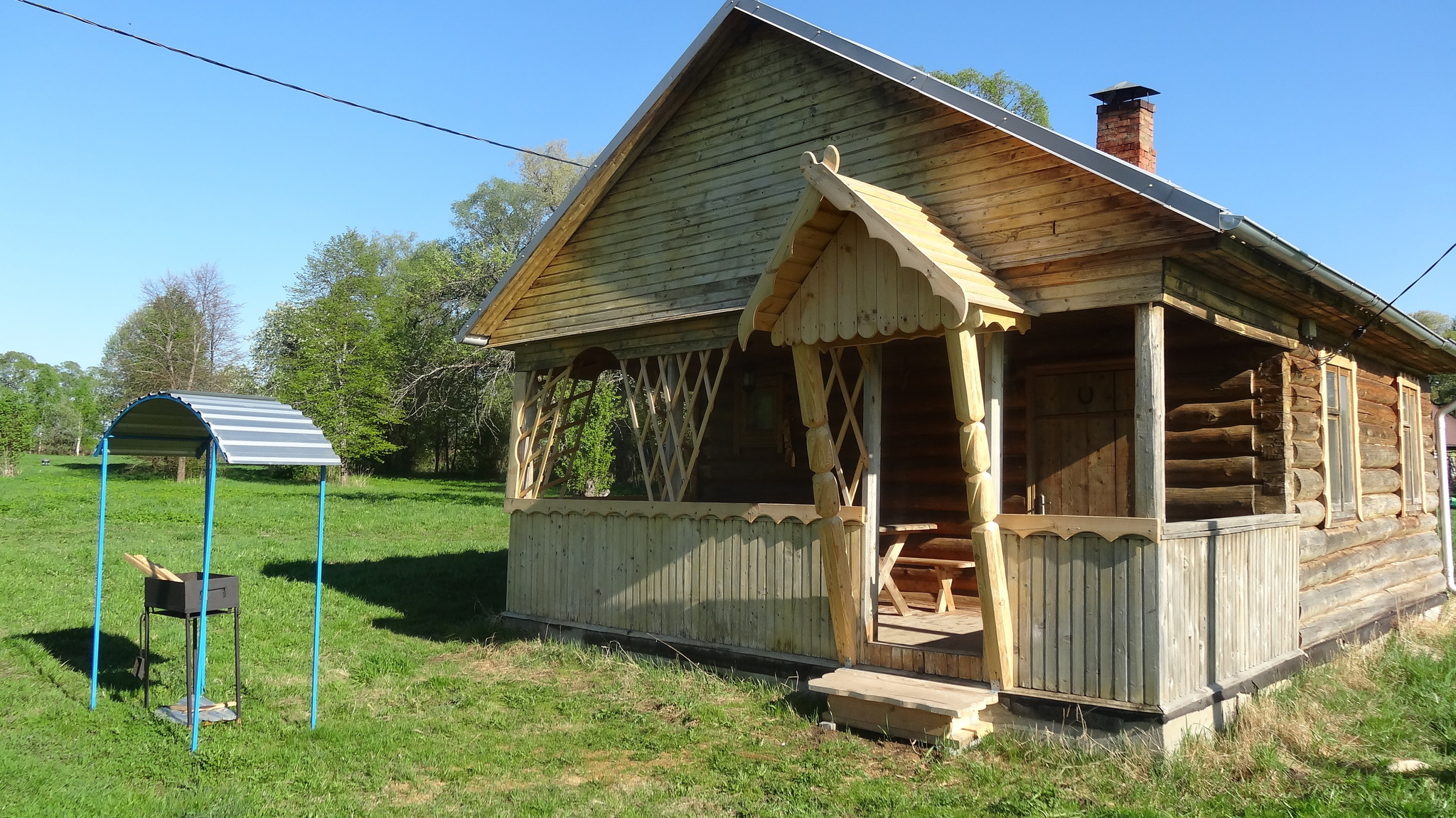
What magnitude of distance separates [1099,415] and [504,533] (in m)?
15.6

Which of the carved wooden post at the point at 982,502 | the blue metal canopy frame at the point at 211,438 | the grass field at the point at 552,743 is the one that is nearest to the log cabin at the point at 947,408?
the carved wooden post at the point at 982,502

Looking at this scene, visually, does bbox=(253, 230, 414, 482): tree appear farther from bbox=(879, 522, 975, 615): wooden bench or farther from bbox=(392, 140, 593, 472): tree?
bbox=(879, 522, 975, 615): wooden bench

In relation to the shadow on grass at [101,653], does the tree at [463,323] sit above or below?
above

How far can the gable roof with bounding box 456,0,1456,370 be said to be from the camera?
22.4ft

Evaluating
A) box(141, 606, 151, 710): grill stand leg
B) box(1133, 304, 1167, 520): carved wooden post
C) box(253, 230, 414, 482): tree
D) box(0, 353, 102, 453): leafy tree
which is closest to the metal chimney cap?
box(1133, 304, 1167, 520): carved wooden post

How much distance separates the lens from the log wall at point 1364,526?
9.38m

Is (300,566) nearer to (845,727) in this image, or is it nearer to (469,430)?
(845,727)

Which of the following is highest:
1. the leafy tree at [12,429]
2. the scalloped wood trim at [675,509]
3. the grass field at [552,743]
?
the leafy tree at [12,429]

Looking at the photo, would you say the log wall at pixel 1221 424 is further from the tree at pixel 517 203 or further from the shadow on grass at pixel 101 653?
the tree at pixel 517 203

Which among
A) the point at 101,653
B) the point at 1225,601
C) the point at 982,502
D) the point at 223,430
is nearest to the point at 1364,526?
the point at 1225,601

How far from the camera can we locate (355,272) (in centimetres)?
5038

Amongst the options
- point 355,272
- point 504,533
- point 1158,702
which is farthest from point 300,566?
point 355,272

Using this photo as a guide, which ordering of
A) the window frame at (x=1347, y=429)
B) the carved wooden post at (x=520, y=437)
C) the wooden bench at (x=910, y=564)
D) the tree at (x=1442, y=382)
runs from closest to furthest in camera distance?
the wooden bench at (x=910, y=564) → the window frame at (x=1347, y=429) → the carved wooden post at (x=520, y=437) → the tree at (x=1442, y=382)

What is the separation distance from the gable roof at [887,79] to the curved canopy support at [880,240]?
975mm
